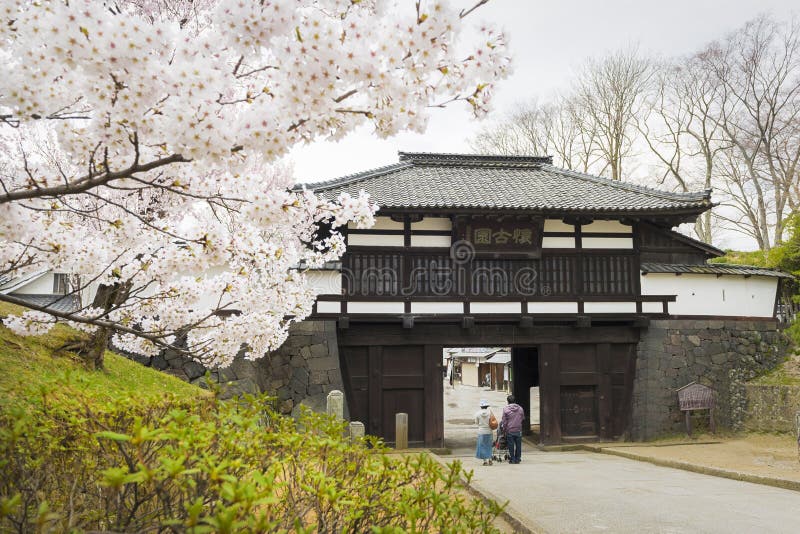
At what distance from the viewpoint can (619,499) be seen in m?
7.71

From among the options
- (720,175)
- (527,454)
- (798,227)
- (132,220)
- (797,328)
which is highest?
(720,175)

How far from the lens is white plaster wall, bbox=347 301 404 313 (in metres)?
13.2

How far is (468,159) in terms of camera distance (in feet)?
58.4

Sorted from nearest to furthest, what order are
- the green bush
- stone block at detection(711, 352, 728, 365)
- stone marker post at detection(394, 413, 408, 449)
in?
the green bush
stone marker post at detection(394, 413, 408, 449)
stone block at detection(711, 352, 728, 365)

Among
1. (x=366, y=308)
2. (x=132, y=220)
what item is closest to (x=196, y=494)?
(x=132, y=220)

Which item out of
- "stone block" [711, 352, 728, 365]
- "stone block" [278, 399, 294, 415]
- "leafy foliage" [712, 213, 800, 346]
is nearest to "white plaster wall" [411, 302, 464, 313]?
"stone block" [278, 399, 294, 415]

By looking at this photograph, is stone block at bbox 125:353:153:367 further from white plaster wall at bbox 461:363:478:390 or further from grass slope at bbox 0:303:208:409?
white plaster wall at bbox 461:363:478:390

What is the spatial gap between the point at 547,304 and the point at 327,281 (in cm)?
546

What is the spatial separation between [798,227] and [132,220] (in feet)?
54.3

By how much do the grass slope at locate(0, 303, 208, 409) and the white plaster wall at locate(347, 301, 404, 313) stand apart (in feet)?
14.0

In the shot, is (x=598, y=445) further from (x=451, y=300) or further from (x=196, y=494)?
(x=196, y=494)

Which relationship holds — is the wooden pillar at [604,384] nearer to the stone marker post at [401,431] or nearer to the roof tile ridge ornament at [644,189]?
the roof tile ridge ornament at [644,189]

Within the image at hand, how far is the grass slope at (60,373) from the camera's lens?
521 cm

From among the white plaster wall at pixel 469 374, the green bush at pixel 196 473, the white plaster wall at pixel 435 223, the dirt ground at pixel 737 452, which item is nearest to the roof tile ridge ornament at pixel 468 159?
the white plaster wall at pixel 435 223
